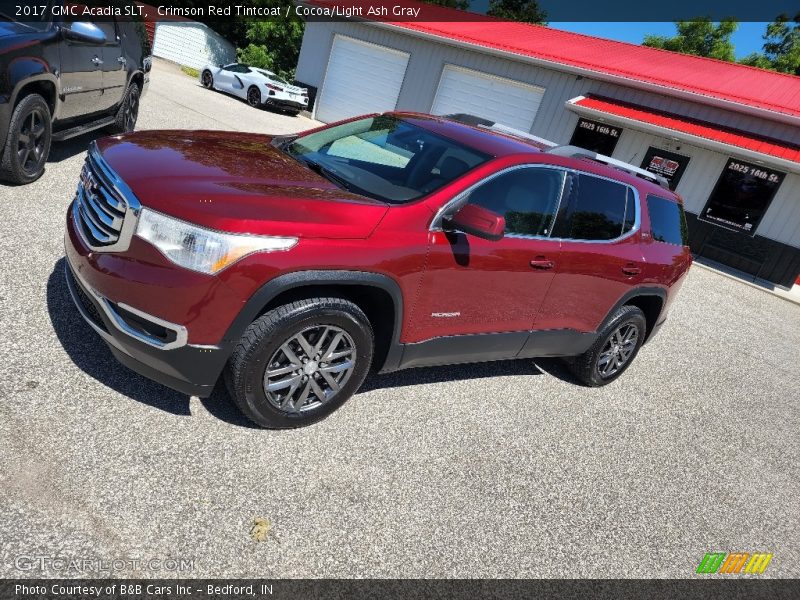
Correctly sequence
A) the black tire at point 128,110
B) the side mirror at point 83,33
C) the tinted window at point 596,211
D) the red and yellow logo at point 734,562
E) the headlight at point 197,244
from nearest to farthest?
1. the headlight at point 197,244
2. the red and yellow logo at point 734,562
3. the tinted window at point 596,211
4. the side mirror at point 83,33
5. the black tire at point 128,110

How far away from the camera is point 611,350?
4.89 m

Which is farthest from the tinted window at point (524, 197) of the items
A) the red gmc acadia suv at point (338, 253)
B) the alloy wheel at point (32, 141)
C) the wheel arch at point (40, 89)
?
the alloy wheel at point (32, 141)

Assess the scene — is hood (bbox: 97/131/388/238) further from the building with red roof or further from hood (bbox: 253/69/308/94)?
hood (bbox: 253/69/308/94)

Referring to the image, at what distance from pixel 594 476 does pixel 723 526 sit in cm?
85

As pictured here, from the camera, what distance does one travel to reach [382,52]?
19.1m

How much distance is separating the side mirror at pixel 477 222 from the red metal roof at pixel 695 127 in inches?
493

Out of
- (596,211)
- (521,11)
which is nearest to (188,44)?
(521,11)

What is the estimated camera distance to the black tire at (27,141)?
15.3ft

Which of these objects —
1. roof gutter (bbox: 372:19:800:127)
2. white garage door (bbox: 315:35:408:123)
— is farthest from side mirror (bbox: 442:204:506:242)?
white garage door (bbox: 315:35:408:123)

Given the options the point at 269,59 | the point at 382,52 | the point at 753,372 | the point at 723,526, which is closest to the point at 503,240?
the point at 723,526

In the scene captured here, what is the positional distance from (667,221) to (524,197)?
1977mm

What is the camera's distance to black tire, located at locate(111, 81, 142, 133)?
7.30m

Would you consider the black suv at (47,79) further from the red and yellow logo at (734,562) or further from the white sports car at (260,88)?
the white sports car at (260,88)

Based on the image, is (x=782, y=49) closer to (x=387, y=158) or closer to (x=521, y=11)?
(x=521, y=11)
